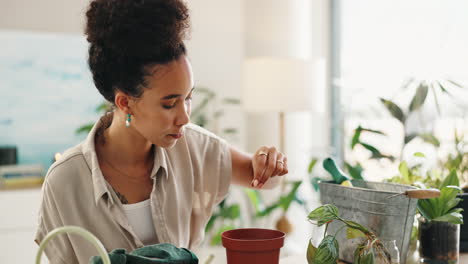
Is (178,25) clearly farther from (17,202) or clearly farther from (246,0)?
(246,0)

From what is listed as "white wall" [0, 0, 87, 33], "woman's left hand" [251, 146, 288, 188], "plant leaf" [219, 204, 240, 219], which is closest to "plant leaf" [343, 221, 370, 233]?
"woman's left hand" [251, 146, 288, 188]

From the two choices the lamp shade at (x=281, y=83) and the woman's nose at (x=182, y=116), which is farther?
the lamp shade at (x=281, y=83)

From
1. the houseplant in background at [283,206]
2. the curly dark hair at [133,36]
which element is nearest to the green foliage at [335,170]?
the curly dark hair at [133,36]

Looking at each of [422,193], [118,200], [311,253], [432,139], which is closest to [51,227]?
[118,200]

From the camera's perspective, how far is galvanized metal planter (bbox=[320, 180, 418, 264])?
132 centimetres

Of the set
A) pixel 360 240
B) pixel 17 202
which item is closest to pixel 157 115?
pixel 360 240

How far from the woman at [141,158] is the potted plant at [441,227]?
16.1 inches

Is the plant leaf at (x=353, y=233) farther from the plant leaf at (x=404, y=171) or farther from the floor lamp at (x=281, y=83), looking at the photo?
the floor lamp at (x=281, y=83)

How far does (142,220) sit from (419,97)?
95cm

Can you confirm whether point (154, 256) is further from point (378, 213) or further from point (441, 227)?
point (441, 227)

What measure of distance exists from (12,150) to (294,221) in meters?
2.32

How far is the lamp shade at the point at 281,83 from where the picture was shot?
3.47 meters

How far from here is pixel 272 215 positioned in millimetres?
4305

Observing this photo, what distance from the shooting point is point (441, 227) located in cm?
143
